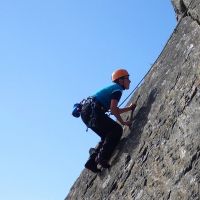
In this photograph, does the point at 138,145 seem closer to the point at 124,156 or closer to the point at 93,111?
the point at 124,156

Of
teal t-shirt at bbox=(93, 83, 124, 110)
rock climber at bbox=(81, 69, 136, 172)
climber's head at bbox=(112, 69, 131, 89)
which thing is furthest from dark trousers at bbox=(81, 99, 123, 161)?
climber's head at bbox=(112, 69, 131, 89)

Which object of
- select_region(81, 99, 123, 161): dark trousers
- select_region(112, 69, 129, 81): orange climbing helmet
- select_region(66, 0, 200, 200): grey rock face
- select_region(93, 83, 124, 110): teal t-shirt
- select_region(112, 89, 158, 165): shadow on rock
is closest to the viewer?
select_region(66, 0, 200, 200): grey rock face

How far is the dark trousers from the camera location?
11.1 metres

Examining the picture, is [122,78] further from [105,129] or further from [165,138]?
[165,138]

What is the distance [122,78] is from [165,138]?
8.66ft

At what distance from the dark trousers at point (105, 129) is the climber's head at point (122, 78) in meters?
0.88

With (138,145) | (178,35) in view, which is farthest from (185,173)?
(178,35)

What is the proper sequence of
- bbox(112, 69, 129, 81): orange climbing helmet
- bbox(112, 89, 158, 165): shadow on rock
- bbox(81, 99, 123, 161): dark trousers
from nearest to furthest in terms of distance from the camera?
bbox(112, 89, 158, 165): shadow on rock < bbox(81, 99, 123, 161): dark trousers < bbox(112, 69, 129, 81): orange climbing helmet

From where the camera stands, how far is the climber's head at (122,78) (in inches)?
459

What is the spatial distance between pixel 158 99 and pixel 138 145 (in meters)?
1.14

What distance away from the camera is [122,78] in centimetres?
1168

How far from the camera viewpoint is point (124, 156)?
10625 millimetres

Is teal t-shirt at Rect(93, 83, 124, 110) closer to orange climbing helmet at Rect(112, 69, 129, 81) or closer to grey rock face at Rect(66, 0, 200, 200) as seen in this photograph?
orange climbing helmet at Rect(112, 69, 129, 81)

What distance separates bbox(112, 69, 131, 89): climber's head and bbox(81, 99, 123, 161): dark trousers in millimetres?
879
